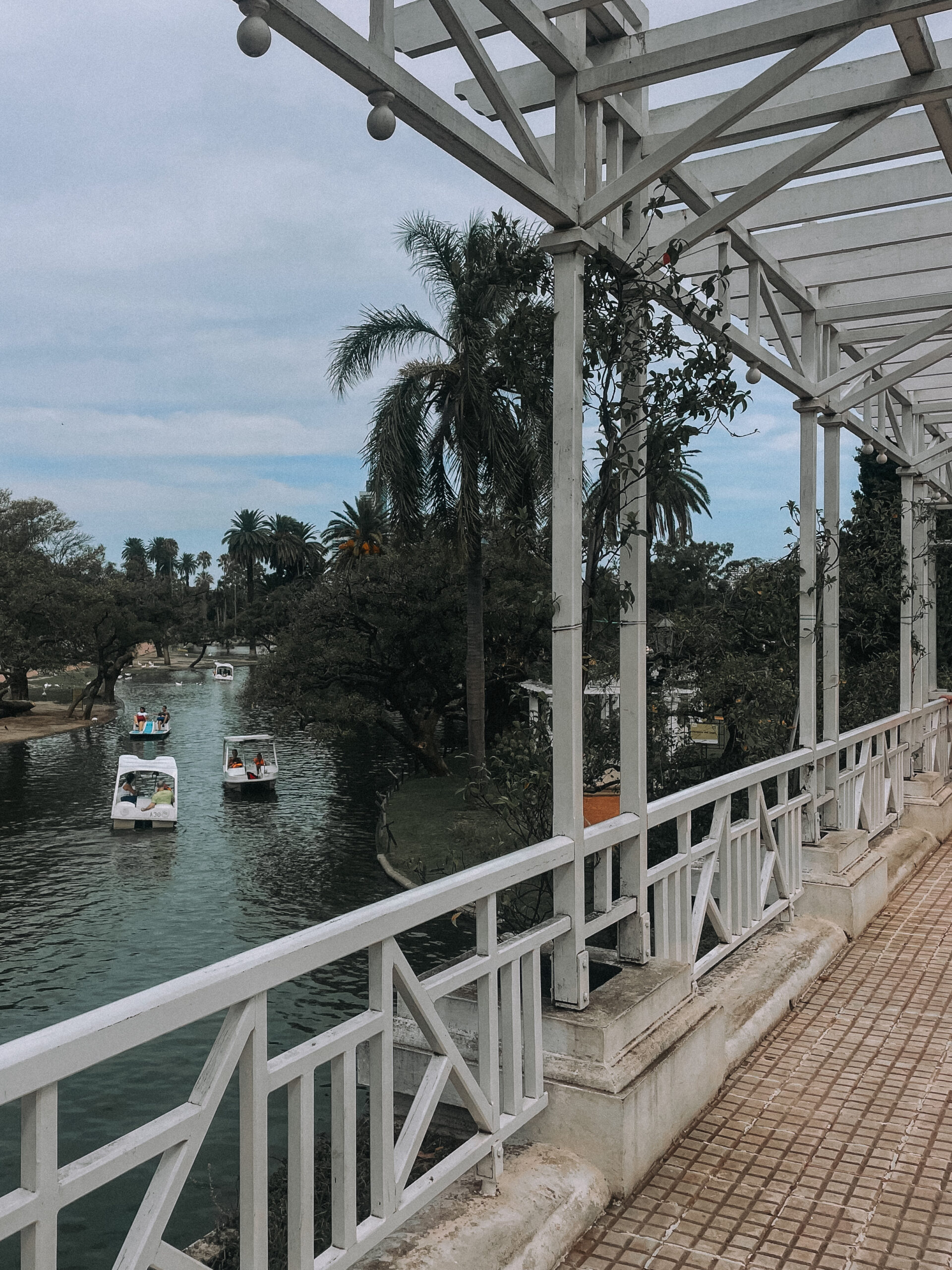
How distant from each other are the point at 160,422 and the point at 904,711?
394ft

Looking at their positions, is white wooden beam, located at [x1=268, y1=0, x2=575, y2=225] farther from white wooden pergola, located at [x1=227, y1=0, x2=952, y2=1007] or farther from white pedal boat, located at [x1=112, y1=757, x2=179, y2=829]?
white pedal boat, located at [x1=112, y1=757, x2=179, y2=829]

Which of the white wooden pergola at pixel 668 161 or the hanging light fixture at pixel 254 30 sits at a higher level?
the white wooden pergola at pixel 668 161

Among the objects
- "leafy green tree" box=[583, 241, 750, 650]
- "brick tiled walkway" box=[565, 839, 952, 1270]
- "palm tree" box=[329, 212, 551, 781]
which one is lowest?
"brick tiled walkway" box=[565, 839, 952, 1270]

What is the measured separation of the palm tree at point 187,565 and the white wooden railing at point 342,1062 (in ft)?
384

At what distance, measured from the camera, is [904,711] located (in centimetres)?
739

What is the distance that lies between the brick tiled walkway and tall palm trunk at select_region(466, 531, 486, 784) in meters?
15.4

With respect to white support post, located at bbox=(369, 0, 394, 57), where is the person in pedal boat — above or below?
→ below

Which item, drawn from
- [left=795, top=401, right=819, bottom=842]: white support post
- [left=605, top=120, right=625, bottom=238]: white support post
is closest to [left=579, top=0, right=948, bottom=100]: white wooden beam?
[left=605, top=120, right=625, bottom=238]: white support post

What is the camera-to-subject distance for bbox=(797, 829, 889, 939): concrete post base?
5.02 metres

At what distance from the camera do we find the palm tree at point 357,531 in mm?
27516

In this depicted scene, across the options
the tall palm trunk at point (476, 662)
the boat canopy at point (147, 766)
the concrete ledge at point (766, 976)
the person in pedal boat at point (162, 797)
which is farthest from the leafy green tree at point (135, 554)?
the concrete ledge at point (766, 976)

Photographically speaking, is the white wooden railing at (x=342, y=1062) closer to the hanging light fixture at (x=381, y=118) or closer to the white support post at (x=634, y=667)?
the white support post at (x=634, y=667)

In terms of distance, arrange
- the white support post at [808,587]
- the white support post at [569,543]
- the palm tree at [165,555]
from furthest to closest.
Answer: the palm tree at [165,555] < the white support post at [808,587] < the white support post at [569,543]

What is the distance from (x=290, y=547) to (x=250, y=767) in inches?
1605
